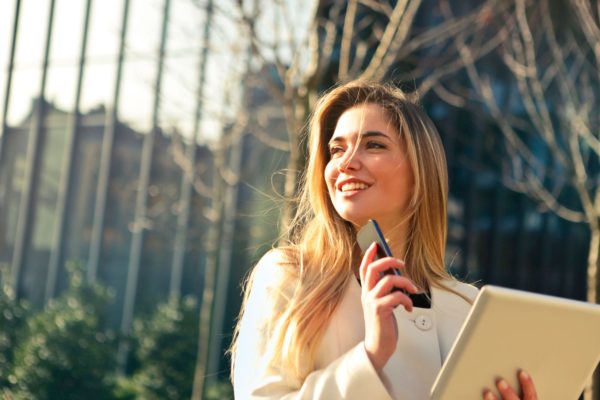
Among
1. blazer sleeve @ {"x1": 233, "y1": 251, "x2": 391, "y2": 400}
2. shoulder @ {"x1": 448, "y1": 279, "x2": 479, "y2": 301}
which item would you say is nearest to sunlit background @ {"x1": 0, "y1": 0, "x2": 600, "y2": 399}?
shoulder @ {"x1": 448, "y1": 279, "x2": 479, "y2": 301}

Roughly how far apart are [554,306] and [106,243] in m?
12.2

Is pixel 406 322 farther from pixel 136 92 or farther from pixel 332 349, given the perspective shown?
pixel 136 92

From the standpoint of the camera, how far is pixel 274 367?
6.97 feet

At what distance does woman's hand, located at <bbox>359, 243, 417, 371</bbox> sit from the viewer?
6.29 ft

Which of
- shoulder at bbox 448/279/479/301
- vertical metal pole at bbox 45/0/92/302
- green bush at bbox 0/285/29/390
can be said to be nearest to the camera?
shoulder at bbox 448/279/479/301

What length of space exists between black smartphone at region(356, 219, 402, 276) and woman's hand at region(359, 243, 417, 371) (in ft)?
0.11

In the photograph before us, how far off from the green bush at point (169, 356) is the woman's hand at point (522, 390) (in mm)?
7825

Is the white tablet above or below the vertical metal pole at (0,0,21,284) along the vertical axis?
below

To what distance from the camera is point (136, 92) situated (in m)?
13.4

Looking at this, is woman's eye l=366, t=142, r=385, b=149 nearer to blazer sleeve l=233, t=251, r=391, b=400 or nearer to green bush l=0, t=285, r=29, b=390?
blazer sleeve l=233, t=251, r=391, b=400

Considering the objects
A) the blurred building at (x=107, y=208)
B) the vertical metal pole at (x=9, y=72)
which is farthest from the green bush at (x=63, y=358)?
the vertical metal pole at (x=9, y=72)

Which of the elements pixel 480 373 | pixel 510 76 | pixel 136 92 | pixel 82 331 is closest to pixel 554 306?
pixel 480 373

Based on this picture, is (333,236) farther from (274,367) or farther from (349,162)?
(274,367)

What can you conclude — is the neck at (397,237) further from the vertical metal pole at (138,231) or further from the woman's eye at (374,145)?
the vertical metal pole at (138,231)
